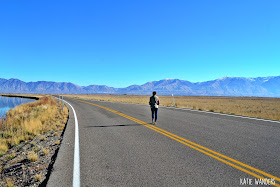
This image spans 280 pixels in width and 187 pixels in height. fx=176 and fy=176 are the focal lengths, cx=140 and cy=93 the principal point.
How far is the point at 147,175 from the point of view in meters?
3.78

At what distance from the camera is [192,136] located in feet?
22.7

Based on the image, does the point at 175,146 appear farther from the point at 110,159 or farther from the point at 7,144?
the point at 7,144

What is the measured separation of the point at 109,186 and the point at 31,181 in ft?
6.33

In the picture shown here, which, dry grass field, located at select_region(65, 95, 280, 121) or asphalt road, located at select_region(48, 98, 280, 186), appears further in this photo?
dry grass field, located at select_region(65, 95, 280, 121)

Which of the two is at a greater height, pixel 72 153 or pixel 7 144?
pixel 72 153

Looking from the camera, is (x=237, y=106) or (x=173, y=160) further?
(x=237, y=106)

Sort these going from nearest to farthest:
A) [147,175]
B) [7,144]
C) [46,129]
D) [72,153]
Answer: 1. [147,175]
2. [72,153]
3. [7,144]
4. [46,129]

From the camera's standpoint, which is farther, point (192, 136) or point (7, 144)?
point (7, 144)

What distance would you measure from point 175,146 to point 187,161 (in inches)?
49.4

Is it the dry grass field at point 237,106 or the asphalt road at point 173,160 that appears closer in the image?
the asphalt road at point 173,160

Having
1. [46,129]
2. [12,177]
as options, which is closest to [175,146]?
[12,177]

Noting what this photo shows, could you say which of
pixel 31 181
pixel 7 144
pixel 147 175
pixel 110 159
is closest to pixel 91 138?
pixel 110 159

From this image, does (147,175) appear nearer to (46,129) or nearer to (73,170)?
(73,170)

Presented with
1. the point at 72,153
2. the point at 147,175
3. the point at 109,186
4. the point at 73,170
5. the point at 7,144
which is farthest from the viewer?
the point at 7,144
